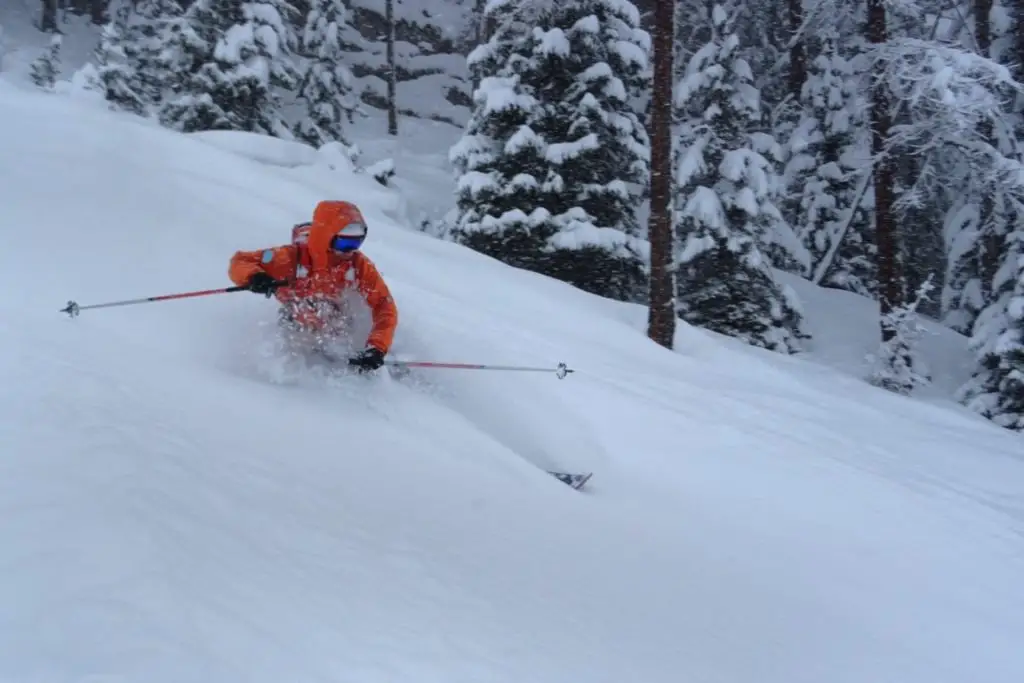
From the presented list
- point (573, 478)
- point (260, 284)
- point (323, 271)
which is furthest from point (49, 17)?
point (573, 478)

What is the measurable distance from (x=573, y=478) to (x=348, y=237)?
2.86 meters

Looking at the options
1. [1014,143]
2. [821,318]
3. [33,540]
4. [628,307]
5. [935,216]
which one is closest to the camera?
[33,540]

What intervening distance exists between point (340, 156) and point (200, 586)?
46.5 ft

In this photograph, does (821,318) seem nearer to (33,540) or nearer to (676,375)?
(676,375)

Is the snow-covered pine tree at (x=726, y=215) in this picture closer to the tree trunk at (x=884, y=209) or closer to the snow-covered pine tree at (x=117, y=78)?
the tree trunk at (x=884, y=209)

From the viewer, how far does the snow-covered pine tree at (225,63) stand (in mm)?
18922

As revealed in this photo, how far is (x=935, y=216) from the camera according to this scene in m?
24.0

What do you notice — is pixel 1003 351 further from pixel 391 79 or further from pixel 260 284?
pixel 391 79

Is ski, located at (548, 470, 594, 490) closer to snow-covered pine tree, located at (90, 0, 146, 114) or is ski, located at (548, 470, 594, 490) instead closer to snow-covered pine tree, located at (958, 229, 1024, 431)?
snow-covered pine tree, located at (958, 229, 1024, 431)

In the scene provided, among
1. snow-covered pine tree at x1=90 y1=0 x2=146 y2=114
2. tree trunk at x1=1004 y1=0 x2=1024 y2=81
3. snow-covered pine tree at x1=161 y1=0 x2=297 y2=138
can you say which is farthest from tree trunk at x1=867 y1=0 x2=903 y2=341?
snow-covered pine tree at x1=90 y1=0 x2=146 y2=114

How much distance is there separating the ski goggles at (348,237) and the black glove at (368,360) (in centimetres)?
97

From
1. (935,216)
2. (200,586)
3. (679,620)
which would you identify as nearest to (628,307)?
(679,620)

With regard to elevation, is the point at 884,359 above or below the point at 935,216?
below

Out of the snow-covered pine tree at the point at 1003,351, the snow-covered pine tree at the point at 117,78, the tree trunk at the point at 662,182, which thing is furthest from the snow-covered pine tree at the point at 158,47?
the snow-covered pine tree at the point at 1003,351
